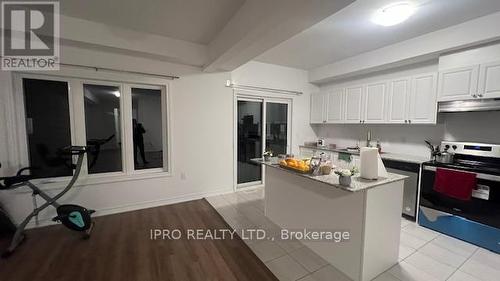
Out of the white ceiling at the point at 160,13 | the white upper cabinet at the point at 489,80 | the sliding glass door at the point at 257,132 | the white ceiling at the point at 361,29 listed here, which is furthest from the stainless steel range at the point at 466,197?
the white ceiling at the point at 160,13

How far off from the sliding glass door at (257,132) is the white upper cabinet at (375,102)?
168 centimetres

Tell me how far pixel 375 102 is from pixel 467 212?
2.10 m

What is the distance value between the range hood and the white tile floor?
1.69 meters

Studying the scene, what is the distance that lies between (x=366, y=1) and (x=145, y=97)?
3438mm

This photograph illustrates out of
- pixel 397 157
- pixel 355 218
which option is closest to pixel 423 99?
pixel 397 157

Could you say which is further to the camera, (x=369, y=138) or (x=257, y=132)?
(x=257, y=132)

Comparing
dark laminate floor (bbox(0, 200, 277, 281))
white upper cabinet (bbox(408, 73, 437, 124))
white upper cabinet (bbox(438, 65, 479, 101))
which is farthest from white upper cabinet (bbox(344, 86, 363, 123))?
dark laminate floor (bbox(0, 200, 277, 281))

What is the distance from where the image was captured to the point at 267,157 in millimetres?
3039

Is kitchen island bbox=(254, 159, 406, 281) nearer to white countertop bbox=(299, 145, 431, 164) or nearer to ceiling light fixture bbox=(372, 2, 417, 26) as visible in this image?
white countertop bbox=(299, 145, 431, 164)

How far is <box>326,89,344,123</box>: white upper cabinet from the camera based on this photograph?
4375 millimetres

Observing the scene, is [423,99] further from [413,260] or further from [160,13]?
[160,13]

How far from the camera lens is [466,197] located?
7.82 ft

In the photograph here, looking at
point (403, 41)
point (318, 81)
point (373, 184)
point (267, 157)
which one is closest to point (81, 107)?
point (267, 157)

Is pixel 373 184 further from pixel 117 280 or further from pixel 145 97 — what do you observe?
pixel 145 97
